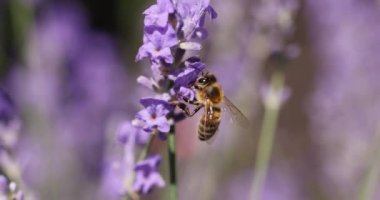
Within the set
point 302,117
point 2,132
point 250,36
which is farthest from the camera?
point 302,117

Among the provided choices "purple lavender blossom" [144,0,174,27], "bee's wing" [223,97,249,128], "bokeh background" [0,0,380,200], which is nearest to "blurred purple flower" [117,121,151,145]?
"bee's wing" [223,97,249,128]

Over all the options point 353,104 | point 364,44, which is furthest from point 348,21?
point 353,104

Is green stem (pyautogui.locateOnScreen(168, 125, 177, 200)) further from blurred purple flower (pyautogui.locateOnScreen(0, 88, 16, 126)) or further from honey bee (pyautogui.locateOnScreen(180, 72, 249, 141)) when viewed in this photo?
blurred purple flower (pyautogui.locateOnScreen(0, 88, 16, 126))

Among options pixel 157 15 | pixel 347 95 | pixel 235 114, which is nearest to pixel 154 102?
pixel 157 15

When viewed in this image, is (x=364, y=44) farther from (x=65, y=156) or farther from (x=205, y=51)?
(x=65, y=156)

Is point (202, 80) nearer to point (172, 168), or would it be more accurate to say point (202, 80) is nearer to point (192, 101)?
point (192, 101)

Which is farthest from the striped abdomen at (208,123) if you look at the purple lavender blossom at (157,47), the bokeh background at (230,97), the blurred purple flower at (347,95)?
the blurred purple flower at (347,95)

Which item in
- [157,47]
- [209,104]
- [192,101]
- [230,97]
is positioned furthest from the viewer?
[230,97]
